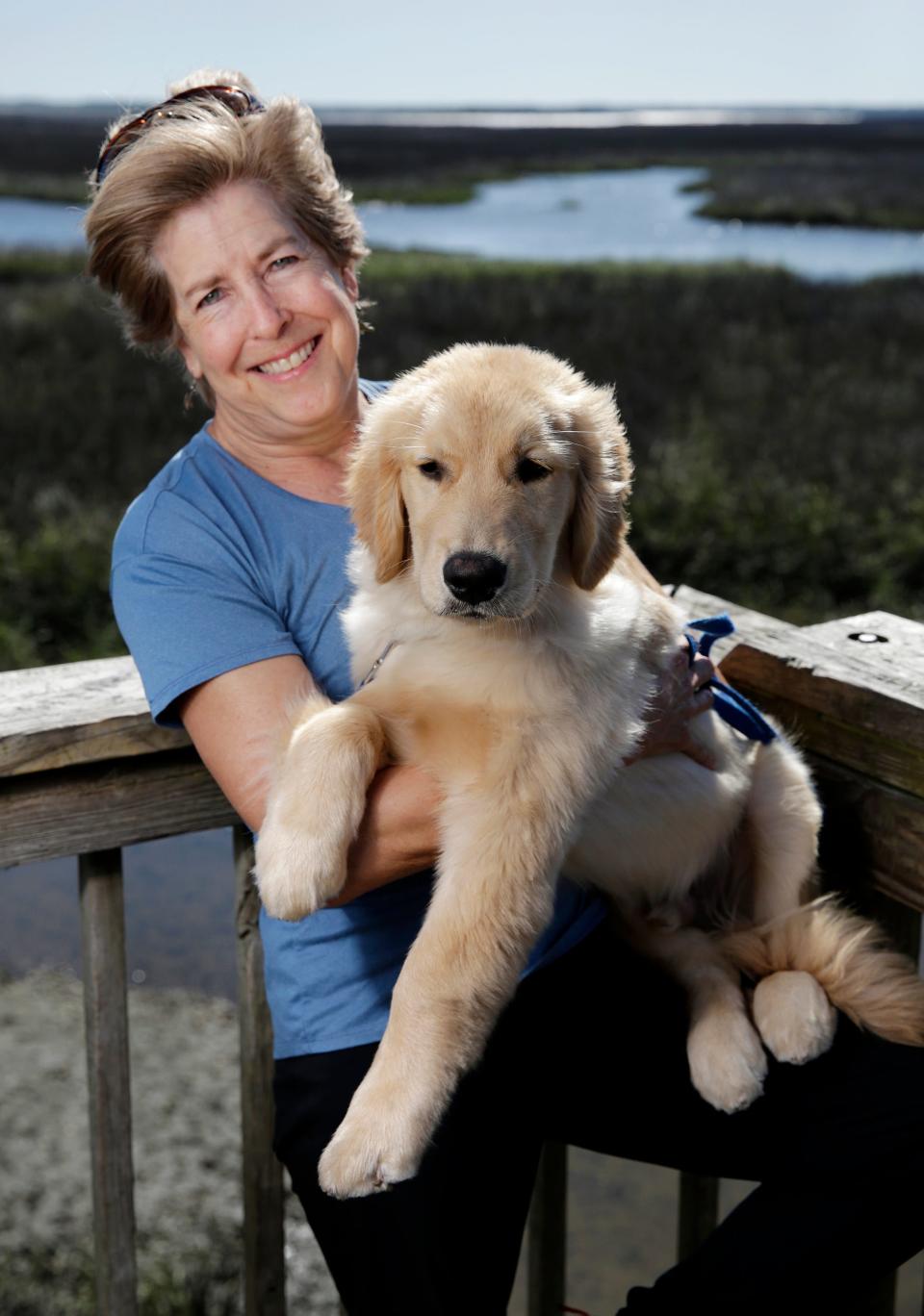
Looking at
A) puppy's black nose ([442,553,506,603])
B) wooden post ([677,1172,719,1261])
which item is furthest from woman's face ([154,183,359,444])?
wooden post ([677,1172,719,1261])

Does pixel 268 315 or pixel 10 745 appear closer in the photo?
pixel 10 745

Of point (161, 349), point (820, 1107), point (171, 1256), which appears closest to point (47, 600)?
point (171, 1256)

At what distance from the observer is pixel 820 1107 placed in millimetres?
1634

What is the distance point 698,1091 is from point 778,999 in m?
0.16

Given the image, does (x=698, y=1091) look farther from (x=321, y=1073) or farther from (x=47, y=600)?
(x=47, y=600)

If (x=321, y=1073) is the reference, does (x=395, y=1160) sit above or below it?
above

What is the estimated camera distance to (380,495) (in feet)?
5.48

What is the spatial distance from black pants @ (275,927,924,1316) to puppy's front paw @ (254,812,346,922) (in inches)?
11.8

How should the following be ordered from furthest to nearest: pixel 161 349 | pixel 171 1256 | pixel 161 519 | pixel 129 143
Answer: pixel 171 1256
pixel 161 349
pixel 129 143
pixel 161 519

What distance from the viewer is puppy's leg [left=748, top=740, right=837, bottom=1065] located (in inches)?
65.1

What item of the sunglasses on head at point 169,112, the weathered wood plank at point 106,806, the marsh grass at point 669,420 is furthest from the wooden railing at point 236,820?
the marsh grass at point 669,420

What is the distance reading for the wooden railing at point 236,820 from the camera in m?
1.68

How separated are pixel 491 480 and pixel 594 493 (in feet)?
0.56

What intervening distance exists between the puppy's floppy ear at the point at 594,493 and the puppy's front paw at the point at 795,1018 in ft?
1.89
